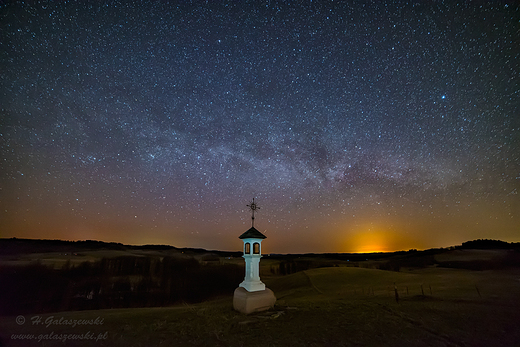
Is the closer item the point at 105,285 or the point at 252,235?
the point at 252,235

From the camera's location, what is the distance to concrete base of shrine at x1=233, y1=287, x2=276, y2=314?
12.7 metres

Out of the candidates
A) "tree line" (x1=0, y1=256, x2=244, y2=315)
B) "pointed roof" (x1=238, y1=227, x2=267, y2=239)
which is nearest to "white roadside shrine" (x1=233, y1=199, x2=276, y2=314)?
"pointed roof" (x1=238, y1=227, x2=267, y2=239)

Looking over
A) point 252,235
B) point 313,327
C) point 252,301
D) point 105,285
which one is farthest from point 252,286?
point 105,285

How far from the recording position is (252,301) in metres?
12.8

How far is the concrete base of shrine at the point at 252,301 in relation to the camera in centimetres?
1269

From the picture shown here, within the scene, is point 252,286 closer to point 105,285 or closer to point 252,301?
point 252,301

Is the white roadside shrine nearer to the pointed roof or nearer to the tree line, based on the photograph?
the pointed roof

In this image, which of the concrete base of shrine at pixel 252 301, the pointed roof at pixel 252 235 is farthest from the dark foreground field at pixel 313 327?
the pointed roof at pixel 252 235

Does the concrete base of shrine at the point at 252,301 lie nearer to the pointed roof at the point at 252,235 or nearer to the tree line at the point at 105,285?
the pointed roof at the point at 252,235

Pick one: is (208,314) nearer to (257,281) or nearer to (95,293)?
(257,281)

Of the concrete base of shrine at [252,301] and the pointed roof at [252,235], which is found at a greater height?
the pointed roof at [252,235]

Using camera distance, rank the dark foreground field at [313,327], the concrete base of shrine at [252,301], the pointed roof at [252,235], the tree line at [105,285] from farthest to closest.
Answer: the tree line at [105,285] < the pointed roof at [252,235] < the concrete base of shrine at [252,301] < the dark foreground field at [313,327]

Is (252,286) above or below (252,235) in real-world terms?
below

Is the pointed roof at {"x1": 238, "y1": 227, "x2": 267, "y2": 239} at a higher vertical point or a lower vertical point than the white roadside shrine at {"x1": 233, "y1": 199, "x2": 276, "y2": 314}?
higher
